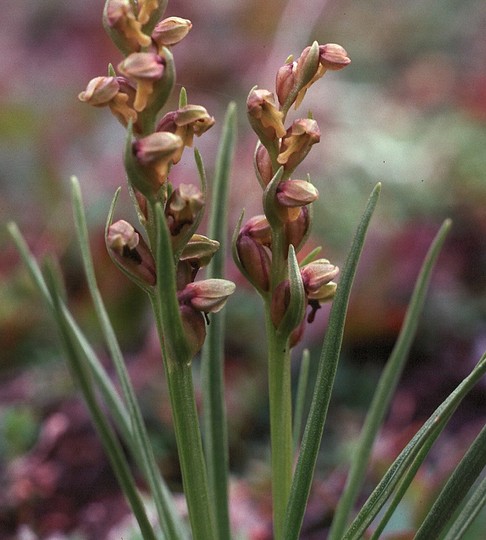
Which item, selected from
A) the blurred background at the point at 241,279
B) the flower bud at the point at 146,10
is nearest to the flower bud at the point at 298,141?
the flower bud at the point at 146,10

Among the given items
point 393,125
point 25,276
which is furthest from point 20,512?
point 393,125

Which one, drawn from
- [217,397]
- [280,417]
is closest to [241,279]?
[217,397]

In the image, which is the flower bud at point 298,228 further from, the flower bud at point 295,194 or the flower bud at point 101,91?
the flower bud at point 101,91

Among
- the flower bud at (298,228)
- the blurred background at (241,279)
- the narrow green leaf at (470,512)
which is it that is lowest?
the blurred background at (241,279)

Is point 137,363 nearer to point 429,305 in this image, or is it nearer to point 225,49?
point 429,305

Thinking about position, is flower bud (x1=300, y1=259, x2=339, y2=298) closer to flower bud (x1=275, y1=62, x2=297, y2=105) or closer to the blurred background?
flower bud (x1=275, y1=62, x2=297, y2=105)

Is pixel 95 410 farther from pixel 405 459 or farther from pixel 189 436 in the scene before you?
pixel 405 459
